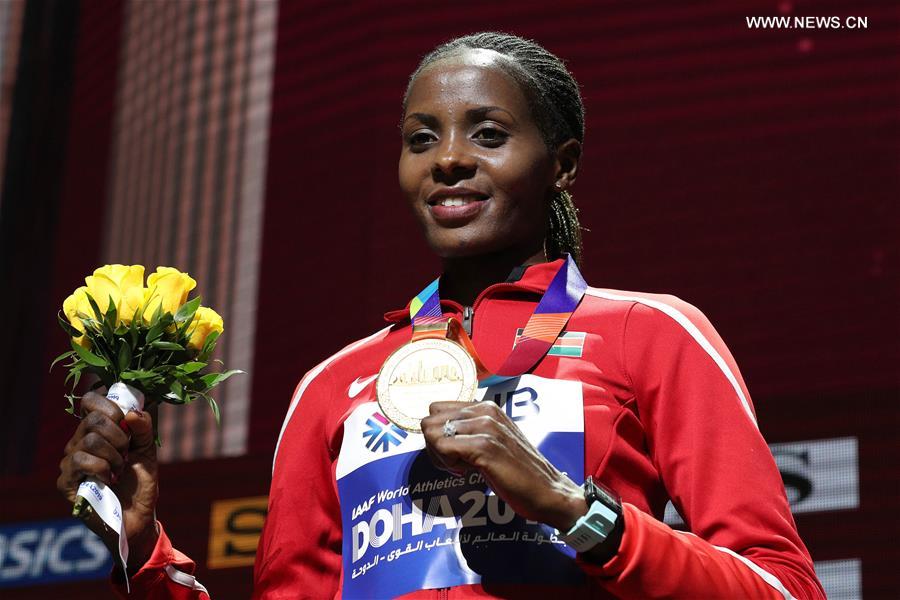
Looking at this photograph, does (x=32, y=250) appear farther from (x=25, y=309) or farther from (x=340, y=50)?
(x=340, y=50)

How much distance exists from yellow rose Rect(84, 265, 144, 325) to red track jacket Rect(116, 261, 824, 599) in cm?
31

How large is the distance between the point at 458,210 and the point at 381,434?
1.18 feet

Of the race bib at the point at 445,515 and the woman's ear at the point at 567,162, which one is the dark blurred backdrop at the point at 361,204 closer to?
the woman's ear at the point at 567,162

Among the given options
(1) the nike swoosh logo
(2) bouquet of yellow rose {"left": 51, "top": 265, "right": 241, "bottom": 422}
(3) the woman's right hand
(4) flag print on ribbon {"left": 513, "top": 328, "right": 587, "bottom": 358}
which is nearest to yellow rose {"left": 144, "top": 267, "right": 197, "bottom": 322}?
(2) bouquet of yellow rose {"left": 51, "top": 265, "right": 241, "bottom": 422}

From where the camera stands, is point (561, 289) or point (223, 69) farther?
point (223, 69)

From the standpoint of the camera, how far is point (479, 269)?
7.45 feet

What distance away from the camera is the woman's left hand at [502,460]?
1.70 meters

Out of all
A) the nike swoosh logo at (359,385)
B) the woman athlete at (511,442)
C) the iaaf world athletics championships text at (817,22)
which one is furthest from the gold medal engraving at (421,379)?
the iaaf world athletics championships text at (817,22)

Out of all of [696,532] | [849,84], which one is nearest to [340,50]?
[849,84]

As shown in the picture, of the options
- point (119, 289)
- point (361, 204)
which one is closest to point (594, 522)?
point (119, 289)

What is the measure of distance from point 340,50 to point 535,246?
437 centimetres

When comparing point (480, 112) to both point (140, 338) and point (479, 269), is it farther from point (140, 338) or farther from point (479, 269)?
point (140, 338)

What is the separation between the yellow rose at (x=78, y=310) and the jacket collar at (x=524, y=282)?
54 centimetres

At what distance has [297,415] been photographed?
2283 mm
